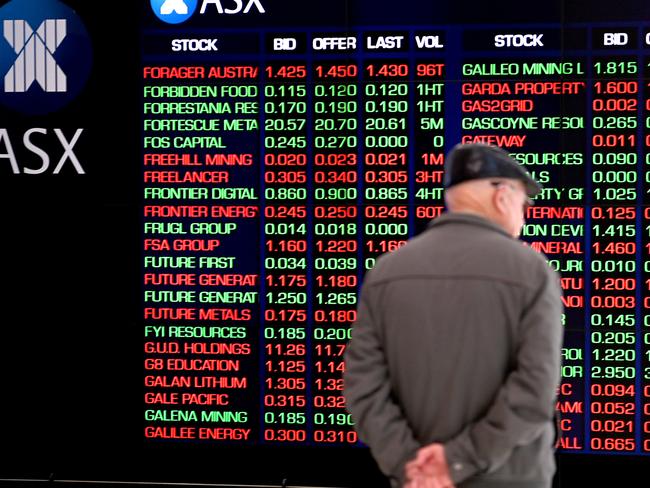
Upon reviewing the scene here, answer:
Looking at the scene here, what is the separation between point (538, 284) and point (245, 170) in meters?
2.26

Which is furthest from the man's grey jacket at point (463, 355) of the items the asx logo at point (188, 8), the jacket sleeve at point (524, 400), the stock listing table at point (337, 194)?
the asx logo at point (188, 8)

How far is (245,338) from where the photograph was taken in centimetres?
415

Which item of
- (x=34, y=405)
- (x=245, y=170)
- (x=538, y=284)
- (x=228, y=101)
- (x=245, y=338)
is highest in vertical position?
(x=228, y=101)

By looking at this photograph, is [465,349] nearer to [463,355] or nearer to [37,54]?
[463,355]

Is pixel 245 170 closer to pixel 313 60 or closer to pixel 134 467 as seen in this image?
pixel 313 60

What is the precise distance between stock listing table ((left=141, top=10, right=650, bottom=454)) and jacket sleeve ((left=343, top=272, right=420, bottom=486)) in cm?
189

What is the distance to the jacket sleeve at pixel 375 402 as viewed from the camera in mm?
2156

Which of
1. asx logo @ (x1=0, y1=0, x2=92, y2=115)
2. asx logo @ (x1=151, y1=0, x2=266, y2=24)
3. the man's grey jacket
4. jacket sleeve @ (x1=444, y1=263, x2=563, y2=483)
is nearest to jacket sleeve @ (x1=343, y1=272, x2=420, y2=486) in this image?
the man's grey jacket

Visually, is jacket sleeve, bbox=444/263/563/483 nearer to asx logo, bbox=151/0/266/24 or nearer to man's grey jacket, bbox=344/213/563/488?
man's grey jacket, bbox=344/213/563/488

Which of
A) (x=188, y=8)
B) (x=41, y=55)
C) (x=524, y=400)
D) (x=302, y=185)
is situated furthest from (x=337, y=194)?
(x=524, y=400)

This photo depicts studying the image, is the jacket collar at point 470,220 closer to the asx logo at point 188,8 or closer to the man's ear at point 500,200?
the man's ear at point 500,200

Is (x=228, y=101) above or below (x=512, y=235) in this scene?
above

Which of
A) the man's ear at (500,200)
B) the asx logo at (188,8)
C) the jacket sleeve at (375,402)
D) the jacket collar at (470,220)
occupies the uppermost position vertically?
the asx logo at (188,8)

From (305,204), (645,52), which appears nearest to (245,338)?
(305,204)
